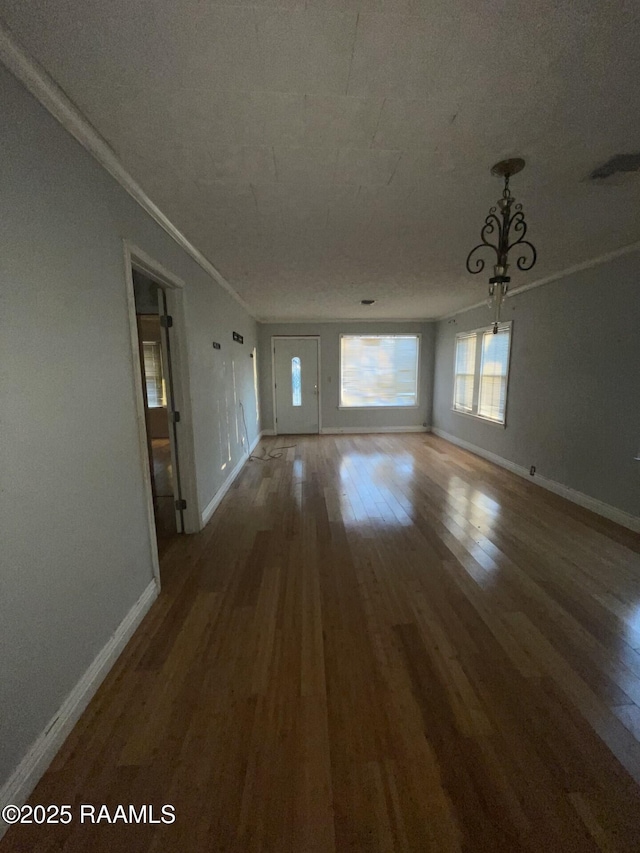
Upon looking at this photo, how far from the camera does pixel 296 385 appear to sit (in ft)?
23.1

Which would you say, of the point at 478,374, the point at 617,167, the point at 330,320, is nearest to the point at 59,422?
the point at 617,167

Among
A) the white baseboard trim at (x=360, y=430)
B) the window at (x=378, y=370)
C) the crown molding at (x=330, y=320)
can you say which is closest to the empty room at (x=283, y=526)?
the crown molding at (x=330, y=320)

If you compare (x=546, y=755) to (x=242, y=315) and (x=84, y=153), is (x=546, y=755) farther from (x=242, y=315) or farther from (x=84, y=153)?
(x=242, y=315)

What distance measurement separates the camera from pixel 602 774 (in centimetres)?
116

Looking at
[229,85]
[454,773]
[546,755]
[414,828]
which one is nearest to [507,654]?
[546,755]

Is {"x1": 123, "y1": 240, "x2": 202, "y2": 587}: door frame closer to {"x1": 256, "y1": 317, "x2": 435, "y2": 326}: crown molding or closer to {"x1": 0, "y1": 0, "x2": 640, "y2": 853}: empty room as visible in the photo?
{"x1": 0, "y1": 0, "x2": 640, "y2": 853}: empty room

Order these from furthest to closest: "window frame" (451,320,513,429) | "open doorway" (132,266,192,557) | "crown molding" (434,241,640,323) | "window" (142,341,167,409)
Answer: "window" (142,341,167,409) < "window frame" (451,320,513,429) < "crown molding" (434,241,640,323) < "open doorway" (132,266,192,557)

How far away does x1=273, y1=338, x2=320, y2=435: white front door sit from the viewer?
6.90m

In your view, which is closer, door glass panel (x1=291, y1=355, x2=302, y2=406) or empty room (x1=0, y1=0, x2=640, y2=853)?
empty room (x1=0, y1=0, x2=640, y2=853)

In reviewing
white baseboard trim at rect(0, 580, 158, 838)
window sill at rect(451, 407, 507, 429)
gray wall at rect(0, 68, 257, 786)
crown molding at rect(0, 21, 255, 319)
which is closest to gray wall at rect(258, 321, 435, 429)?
window sill at rect(451, 407, 507, 429)

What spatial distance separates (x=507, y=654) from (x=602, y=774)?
0.51 m

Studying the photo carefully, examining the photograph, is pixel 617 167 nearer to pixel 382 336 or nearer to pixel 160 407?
pixel 382 336

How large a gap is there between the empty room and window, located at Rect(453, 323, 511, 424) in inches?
70.7

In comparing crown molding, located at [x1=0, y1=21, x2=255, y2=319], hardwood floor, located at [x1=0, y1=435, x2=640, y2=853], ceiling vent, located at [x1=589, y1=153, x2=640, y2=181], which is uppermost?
ceiling vent, located at [x1=589, y1=153, x2=640, y2=181]
